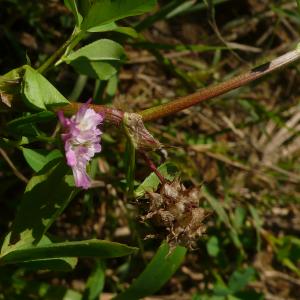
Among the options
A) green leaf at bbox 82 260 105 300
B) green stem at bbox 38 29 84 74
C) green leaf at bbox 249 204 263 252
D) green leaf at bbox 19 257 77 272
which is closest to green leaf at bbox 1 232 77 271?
green leaf at bbox 19 257 77 272

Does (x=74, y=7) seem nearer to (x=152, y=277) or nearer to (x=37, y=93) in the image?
(x=37, y=93)

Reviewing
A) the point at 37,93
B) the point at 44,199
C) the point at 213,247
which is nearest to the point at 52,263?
the point at 44,199

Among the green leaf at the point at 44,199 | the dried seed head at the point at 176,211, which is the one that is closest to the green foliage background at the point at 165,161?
the green leaf at the point at 44,199

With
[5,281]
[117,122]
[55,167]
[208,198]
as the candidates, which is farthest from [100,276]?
[117,122]

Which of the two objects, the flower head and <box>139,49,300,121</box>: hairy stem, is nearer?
the flower head

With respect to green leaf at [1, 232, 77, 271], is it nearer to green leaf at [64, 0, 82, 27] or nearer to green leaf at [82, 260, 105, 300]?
green leaf at [64, 0, 82, 27]

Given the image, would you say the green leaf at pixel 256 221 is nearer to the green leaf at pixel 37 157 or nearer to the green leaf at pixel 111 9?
the green leaf at pixel 37 157

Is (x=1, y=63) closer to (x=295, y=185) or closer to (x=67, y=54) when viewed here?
(x=67, y=54)
